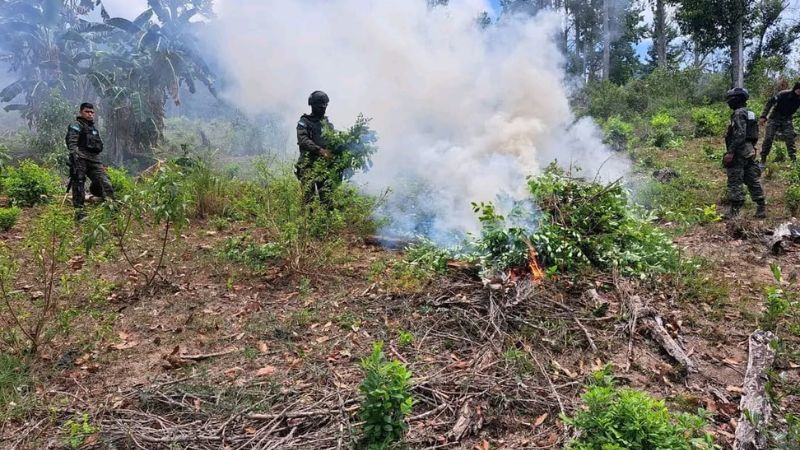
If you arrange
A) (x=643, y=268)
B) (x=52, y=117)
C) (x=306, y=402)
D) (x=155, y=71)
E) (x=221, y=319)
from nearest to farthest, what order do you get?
(x=306, y=402)
(x=221, y=319)
(x=643, y=268)
(x=52, y=117)
(x=155, y=71)

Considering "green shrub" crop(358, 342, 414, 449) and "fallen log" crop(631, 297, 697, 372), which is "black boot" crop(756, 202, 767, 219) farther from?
"green shrub" crop(358, 342, 414, 449)

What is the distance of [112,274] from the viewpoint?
193 inches

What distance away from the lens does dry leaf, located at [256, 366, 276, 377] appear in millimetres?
3282

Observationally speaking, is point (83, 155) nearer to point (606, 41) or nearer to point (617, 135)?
point (617, 135)

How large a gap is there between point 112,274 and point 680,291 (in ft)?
17.3

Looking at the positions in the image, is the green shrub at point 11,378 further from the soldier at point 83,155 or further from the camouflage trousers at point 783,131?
the camouflage trousers at point 783,131

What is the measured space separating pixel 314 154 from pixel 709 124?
34.5ft

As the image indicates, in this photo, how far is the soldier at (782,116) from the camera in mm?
8008

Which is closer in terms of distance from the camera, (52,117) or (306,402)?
(306,402)

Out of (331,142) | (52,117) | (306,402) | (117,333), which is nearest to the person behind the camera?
(306,402)

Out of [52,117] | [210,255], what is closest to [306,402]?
[210,255]

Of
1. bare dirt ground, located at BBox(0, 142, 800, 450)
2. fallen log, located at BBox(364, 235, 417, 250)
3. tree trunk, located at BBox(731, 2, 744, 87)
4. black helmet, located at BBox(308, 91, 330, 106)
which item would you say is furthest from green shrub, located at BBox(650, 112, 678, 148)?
black helmet, located at BBox(308, 91, 330, 106)

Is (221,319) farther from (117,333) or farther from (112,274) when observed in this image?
(112,274)

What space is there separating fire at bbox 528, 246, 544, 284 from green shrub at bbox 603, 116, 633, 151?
323 inches
